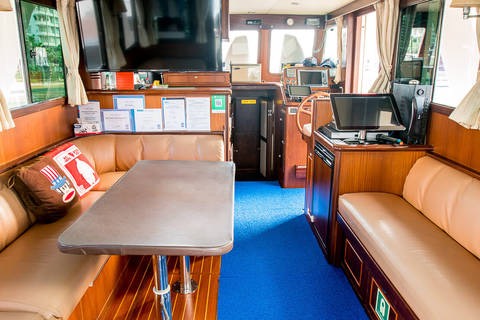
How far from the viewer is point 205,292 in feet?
7.72

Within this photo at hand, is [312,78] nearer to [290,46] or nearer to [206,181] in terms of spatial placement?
[290,46]

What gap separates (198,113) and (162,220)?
1.95 metres

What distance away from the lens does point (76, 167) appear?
2.69 meters

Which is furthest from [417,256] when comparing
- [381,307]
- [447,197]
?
[447,197]

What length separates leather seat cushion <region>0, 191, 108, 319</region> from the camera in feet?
5.01

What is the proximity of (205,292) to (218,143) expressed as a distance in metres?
1.36

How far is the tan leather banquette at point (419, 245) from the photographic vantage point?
1532 millimetres

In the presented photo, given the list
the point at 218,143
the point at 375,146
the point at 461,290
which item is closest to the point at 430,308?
the point at 461,290

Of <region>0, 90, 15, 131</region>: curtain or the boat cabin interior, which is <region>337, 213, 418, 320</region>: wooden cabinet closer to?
the boat cabin interior

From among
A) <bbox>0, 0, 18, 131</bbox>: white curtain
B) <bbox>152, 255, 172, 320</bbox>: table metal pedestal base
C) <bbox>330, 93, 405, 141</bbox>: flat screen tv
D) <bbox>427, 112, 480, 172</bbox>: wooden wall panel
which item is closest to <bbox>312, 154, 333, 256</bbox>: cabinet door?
<bbox>330, 93, 405, 141</bbox>: flat screen tv

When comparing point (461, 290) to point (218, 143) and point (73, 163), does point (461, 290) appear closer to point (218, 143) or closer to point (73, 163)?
point (218, 143)

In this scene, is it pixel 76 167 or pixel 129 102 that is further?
pixel 129 102

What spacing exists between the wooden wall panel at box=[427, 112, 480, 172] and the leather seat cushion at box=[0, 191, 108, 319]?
7.27 ft

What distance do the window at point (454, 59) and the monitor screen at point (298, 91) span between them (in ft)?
6.26
